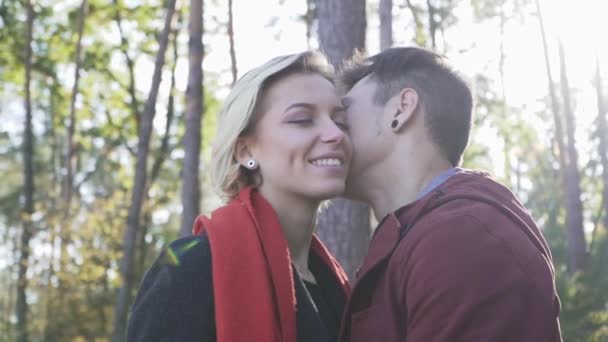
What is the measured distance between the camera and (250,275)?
11.5 feet

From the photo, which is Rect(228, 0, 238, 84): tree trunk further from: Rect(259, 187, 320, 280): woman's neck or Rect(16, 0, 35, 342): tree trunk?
Rect(259, 187, 320, 280): woman's neck

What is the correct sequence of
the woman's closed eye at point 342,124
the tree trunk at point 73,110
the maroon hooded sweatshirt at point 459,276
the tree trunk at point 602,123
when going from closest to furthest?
the maroon hooded sweatshirt at point 459,276 < the woman's closed eye at point 342,124 < the tree trunk at point 73,110 < the tree trunk at point 602,123

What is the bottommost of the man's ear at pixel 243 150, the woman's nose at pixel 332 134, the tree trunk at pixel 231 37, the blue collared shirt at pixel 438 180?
the blue collared shirt at pixel 438 180

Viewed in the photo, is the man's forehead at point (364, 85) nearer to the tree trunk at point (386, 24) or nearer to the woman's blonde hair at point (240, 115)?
the woman's blonde hair at point (240, 115)

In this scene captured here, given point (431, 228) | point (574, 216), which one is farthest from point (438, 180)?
point (574, 216)

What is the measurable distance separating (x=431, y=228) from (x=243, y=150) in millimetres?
1082

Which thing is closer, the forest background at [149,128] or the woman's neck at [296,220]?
the woman's neck at [296,220]

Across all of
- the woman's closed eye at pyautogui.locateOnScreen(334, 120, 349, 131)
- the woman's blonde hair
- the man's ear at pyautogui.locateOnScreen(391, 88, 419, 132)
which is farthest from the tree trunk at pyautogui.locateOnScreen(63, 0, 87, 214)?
the man's ear at pyautogui.locateOnScreen(391, 88, 419, 132)

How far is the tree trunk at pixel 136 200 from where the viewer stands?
47.2 feet

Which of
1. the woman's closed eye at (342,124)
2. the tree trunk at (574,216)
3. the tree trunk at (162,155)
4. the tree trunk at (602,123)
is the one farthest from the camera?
the tree trunk at (602,123)

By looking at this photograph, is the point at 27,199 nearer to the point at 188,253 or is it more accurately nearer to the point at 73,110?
the point at 73,110

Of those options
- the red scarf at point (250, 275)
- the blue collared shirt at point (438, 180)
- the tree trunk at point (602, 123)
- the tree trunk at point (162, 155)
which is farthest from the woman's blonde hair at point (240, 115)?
the tree trunk at point (602, 123)

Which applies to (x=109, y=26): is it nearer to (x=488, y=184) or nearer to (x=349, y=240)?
(x=349, y=240)

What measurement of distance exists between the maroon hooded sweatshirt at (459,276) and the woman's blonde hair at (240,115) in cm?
77
